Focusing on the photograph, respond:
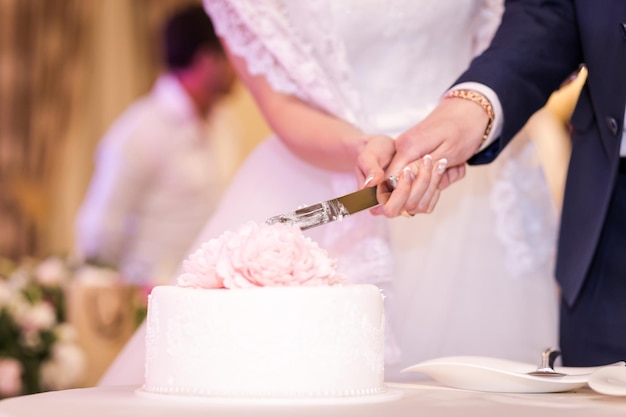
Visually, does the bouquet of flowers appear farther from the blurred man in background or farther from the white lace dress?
the blurred man in background

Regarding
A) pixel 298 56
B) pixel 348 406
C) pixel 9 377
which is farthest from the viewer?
pixel 9 377

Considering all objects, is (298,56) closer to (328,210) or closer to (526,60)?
(526,60)

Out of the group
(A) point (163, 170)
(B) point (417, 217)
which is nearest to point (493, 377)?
(B) point (417, 217)

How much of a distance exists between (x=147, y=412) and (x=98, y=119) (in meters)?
7.20

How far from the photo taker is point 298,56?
1957mm

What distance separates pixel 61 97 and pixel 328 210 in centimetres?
674

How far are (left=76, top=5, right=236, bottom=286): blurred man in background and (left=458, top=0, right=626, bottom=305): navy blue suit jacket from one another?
11.7ft

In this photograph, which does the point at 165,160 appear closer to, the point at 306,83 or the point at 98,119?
the point at 98,119

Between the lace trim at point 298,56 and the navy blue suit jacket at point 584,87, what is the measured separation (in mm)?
304

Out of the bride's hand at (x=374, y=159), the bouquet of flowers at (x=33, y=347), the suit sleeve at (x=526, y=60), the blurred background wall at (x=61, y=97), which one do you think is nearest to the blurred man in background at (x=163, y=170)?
the bouquet of flowers at (x=33, y=347)

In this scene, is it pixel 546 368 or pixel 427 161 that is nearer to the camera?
pixel 546 368

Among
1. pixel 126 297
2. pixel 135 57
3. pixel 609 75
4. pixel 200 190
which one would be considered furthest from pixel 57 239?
pixel 609 75

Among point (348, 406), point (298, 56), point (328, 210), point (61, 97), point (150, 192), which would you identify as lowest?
point (348, 406)

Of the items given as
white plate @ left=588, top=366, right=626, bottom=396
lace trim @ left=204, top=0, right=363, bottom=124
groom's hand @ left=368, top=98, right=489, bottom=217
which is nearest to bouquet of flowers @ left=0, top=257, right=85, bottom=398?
lace trim @ left=204, top=0, right=363, bottom=124
